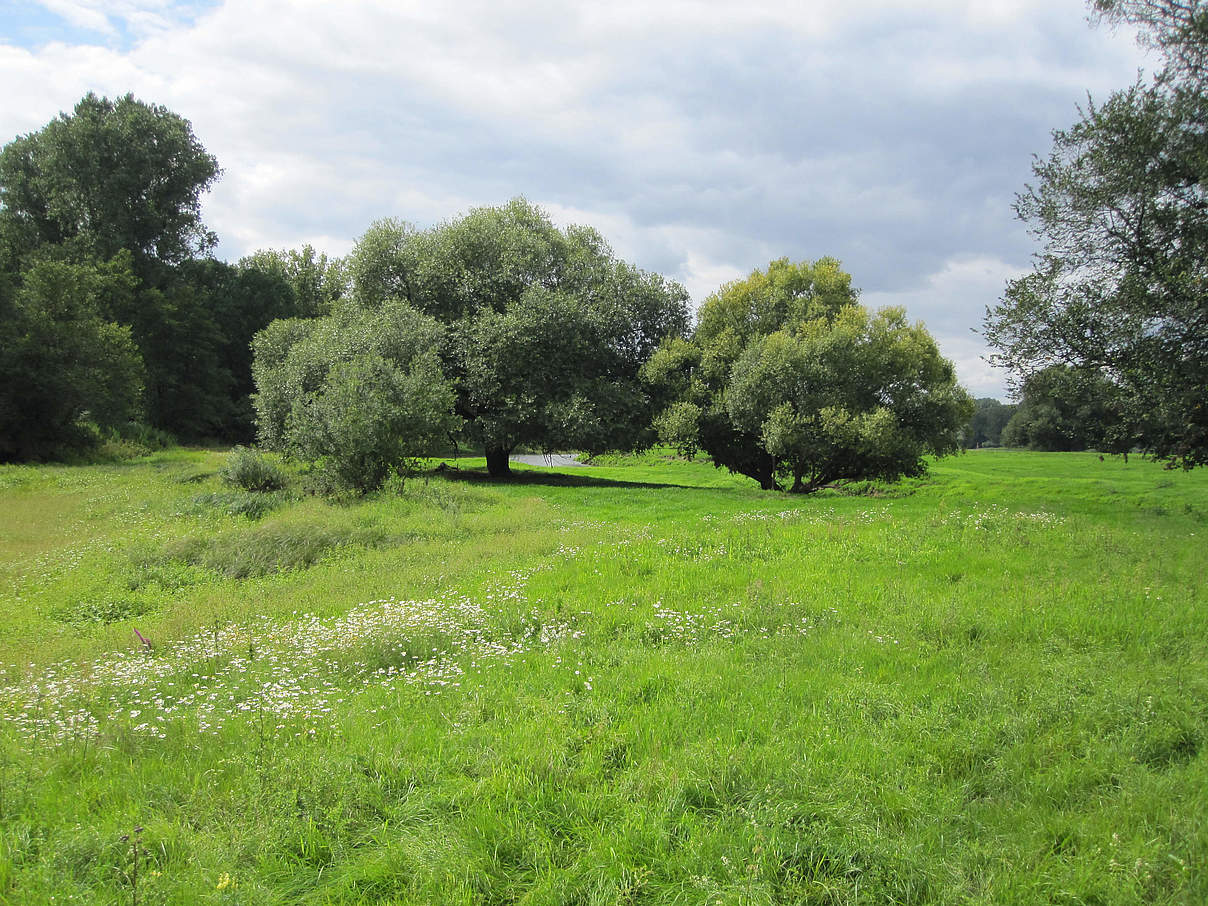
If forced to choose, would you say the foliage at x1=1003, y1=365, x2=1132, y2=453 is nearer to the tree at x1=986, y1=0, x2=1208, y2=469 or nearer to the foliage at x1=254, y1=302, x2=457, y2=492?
the tree at x1=986, y1=0, x2=1208, y2=469

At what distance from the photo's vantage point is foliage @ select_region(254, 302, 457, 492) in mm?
21891

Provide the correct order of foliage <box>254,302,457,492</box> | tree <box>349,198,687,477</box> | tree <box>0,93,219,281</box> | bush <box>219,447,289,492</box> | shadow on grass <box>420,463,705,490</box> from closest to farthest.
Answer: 1. foliage <box>254,302,457,492</box>
2. bush <box>219,447,289,492</box>
3. tree <box>349,198,687,477</box>
4. shadow on grass <box>420,463,705,490</box>
5. tree <box>0,93,219,281</box>

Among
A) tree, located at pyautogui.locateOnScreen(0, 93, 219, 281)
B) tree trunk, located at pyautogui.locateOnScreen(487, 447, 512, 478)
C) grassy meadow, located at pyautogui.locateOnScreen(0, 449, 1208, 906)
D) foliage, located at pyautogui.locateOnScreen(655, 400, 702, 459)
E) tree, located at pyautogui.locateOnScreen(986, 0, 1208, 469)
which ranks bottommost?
grassy meadow, located at pyautogui.locateOnScreen(0, 449, 1208, 906)

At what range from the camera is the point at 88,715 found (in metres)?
5.95

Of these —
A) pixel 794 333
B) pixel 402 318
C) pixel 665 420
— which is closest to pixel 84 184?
pixel 402 318

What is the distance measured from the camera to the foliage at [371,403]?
2189 cm

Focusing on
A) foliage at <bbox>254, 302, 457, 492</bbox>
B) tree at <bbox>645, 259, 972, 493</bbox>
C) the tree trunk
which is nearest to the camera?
foliage at <bbox>254, 302, 457, 492</bbox>

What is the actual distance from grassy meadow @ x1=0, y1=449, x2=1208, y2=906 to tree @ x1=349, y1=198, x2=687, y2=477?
18184 millimetres

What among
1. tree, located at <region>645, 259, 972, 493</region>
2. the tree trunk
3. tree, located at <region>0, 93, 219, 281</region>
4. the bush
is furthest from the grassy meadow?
tree, located at <region>0, 93, 219, 281</region>

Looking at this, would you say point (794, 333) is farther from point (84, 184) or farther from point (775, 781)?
point (84, 184)

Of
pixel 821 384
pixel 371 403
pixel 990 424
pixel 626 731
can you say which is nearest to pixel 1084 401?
pixel 821 384

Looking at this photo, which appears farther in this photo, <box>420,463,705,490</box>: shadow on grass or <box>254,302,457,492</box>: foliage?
<box>420,463,705,490</box>: shadow on grass

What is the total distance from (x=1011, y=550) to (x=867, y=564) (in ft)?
9.57

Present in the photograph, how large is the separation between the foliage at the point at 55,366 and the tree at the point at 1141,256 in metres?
42.2
